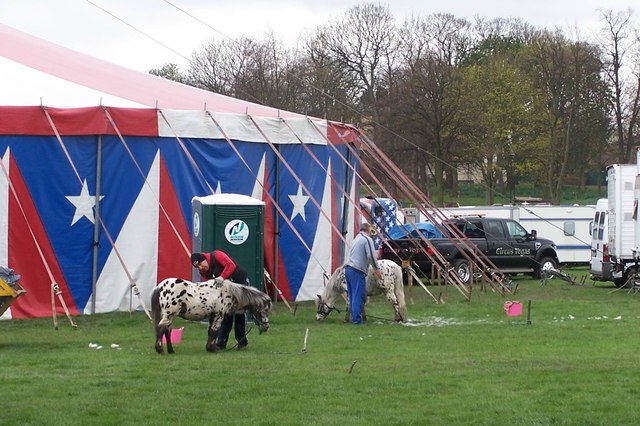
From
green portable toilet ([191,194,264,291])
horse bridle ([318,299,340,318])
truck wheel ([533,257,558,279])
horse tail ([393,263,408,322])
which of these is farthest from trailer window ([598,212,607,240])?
green portable toilet ([191,194,264,291])


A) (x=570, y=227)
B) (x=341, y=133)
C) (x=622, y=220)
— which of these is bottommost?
(x=570, y=227)

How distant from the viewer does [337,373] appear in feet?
39.6

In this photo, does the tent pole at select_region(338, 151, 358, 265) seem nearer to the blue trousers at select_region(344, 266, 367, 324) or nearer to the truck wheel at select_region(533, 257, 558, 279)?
the blue trousers at select_region(344, 266, 367, 324)

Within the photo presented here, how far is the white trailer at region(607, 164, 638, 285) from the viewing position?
92.0 feet

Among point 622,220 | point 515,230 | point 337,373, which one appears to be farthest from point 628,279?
point 337,373

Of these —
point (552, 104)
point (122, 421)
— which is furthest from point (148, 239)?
point (552, 104)

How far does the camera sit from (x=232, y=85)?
5544 centimetres

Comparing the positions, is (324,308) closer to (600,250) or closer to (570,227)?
(600,250)

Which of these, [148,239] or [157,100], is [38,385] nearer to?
[148,239]

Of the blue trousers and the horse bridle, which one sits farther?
the horse bridle

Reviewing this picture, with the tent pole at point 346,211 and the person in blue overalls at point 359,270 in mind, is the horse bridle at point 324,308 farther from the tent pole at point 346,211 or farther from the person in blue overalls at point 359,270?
the tent pole at point 346,211

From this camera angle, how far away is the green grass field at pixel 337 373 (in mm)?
9711

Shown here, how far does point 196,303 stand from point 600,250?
18047 millimetres

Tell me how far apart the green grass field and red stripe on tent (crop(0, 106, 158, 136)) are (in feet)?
10.9
